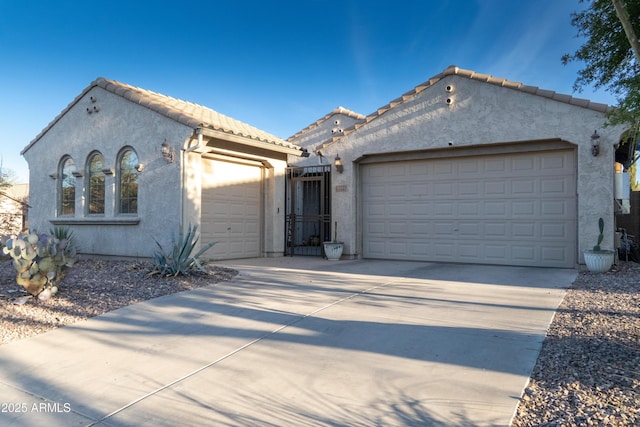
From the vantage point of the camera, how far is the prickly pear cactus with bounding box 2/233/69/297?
18.6 ft

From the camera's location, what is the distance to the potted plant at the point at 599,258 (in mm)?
8227

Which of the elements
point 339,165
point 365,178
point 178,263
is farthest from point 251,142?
point 178,263

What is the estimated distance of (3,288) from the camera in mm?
6699

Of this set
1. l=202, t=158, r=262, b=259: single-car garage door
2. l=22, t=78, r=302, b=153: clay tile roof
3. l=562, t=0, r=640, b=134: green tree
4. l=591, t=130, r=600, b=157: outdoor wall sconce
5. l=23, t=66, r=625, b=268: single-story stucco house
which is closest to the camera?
l=562, t=0, r=640, b=134: green tree

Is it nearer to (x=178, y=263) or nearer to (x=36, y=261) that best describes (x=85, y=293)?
(x=36, y=261)

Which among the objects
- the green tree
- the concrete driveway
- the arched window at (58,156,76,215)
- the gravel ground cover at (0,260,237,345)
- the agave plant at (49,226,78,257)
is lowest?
the concrete driveway

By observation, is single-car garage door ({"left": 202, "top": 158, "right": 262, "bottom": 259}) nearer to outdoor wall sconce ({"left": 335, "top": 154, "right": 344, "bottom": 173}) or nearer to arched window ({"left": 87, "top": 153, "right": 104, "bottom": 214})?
outdoor wall sconce ({"left": 335, "top": 154, "right": 344, "bottom": 173})

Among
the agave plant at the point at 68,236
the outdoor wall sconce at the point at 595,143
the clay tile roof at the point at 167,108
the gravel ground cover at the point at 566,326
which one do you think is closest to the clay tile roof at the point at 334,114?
the clay tile roof at the point at 167,108

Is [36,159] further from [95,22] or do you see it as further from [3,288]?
[3,288]

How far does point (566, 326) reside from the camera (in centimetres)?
453

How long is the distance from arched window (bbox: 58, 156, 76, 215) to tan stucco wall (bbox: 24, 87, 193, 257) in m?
0.16

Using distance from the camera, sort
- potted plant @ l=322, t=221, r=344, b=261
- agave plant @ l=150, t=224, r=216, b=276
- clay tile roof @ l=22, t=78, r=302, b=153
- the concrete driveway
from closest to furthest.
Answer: the concrete driveway
agave plant @ l=150, t=224, r=216, b=276
clay tile roof @ l=22, t=78, r=302, b=153
potted plant @ l=322, t=221, r=344, b=261

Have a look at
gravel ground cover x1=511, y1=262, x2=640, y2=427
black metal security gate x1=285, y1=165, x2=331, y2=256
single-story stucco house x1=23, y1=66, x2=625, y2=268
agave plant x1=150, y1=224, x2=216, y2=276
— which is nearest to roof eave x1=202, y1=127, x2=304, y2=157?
single-story stucco house x1=23, y1=66, x2=625, y2=268

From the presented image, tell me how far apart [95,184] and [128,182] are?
1.49m
